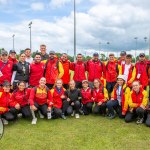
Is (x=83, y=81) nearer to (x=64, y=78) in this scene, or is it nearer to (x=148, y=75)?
(x=64, y=78)

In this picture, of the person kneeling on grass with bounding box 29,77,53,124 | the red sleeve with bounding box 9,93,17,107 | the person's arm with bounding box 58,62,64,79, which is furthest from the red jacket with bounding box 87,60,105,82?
the red sleeve with bounding box 9,93,17,107

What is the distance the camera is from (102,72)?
11.4 m

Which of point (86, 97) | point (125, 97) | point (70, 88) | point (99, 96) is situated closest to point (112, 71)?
point (99, 96)

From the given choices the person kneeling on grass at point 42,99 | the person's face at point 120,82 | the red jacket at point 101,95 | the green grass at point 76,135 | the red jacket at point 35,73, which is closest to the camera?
the green grass at point 76,135

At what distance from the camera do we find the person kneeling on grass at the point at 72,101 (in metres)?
10.4

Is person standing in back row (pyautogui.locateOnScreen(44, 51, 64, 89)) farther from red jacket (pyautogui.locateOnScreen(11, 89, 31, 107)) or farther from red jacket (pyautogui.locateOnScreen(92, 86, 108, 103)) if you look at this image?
red jacket (pyautogui.locateOnScreen(92, 86, 108, 103))

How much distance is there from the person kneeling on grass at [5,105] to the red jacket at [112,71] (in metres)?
3.76

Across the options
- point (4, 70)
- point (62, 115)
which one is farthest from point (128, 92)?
point (4, 70)

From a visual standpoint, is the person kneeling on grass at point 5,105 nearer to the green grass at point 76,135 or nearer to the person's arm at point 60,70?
the green grass at point 76,135

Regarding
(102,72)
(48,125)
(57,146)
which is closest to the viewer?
(57,146)

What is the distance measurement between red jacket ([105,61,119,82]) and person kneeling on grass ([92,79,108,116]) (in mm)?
593

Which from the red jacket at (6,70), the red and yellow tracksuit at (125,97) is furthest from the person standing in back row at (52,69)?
the red and yellow tracksuit at (125,97)

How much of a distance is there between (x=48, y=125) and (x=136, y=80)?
347 cm

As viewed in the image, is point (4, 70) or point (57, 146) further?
point (4, 70)
